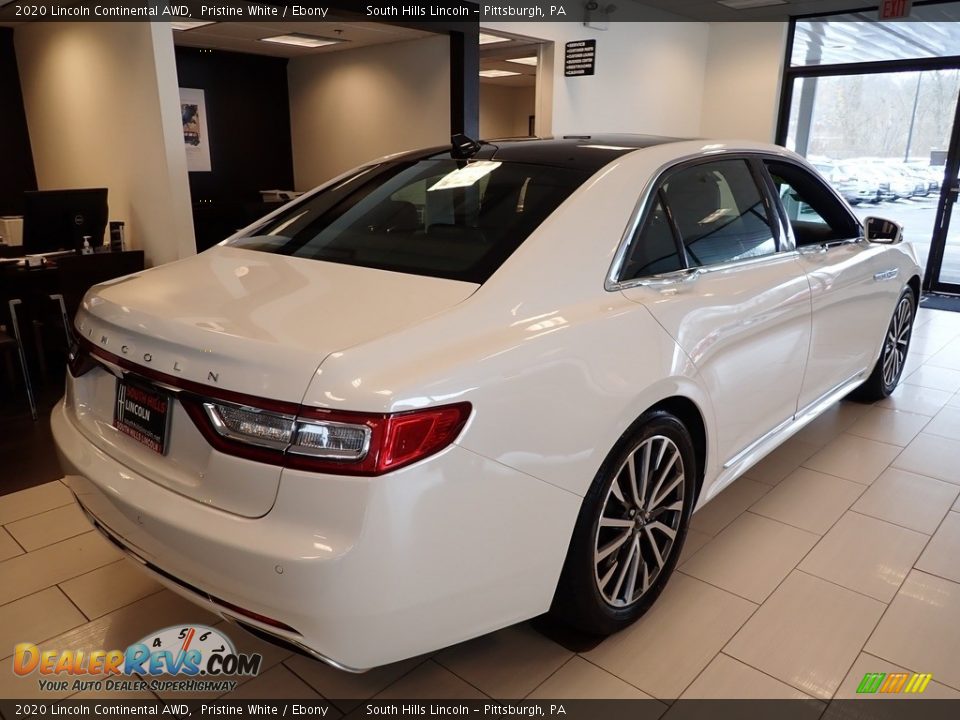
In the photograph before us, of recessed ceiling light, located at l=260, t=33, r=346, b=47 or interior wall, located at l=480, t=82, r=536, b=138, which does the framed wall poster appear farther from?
interior wall, located at l=480, t=82, r=536, b=138

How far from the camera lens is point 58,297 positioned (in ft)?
13.6

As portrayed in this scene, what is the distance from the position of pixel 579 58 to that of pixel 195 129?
4680 millimetres

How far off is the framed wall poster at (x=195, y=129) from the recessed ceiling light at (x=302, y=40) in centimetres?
130

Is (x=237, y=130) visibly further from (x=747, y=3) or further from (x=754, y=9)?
(x=754, y=9)

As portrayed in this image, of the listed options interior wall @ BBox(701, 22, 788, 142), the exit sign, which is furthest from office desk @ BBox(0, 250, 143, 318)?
the exit sign

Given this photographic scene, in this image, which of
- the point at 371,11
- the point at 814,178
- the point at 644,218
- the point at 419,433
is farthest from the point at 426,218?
the point at 371,11

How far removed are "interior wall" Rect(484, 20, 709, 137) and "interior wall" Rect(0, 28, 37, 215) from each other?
4414mm

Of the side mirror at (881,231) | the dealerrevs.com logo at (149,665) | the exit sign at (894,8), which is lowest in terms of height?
the dealerrevs.com logo at (149,665)

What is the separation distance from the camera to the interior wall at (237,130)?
8.24 metres

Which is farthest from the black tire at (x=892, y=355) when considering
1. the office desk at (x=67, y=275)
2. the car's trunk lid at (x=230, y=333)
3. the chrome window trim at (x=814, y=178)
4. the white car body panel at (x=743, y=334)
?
the office desk at (x=67, y=275)

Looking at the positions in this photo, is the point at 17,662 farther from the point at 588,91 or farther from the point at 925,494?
the point at 588,91

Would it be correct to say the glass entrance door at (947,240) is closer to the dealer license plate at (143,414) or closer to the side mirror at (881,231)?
the side mirror at (881,231)

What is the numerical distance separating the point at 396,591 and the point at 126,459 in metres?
0.67

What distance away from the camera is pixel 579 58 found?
6559mm
